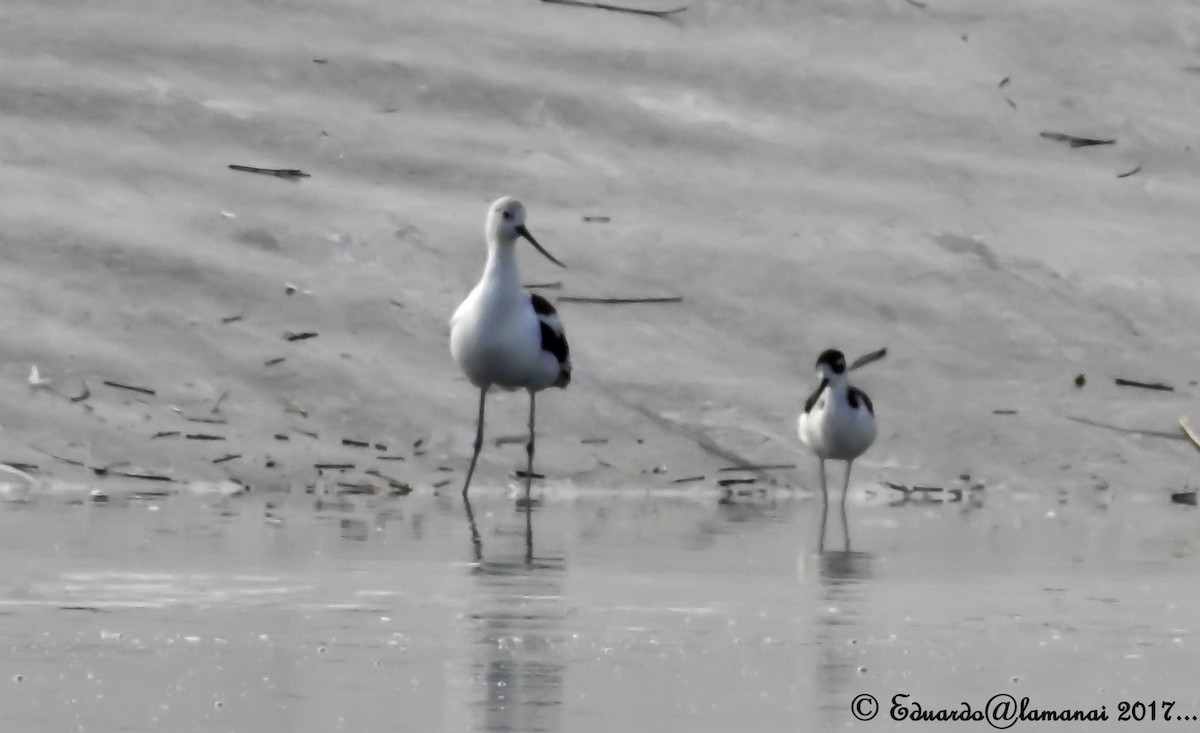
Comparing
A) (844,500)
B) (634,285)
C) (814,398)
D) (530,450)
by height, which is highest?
(634,285)

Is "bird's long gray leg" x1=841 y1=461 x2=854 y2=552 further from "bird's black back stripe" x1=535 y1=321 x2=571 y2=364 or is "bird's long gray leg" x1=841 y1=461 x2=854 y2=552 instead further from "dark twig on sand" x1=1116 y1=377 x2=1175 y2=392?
"dark twig on sand" x1=1116 y1=377 x2=1175 y2=392

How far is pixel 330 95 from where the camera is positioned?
56.3ft

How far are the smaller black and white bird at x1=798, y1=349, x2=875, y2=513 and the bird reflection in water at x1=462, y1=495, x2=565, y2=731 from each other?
9.82ft

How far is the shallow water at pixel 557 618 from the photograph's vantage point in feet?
17.7

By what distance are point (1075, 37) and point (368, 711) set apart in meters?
15.1

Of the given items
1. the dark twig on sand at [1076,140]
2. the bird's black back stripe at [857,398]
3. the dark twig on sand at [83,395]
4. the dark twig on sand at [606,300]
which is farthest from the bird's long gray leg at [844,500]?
the dark twig on sand at [1076,140]

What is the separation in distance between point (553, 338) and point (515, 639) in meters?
6.07

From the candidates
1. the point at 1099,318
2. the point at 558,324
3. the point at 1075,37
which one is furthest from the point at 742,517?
the point at 1075,37

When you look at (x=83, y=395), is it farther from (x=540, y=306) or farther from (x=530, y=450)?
(x=540, y=306)

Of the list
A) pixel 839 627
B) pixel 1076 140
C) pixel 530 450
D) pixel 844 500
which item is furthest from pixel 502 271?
pixel 1076 140

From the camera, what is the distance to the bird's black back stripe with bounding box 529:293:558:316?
12.6 metres

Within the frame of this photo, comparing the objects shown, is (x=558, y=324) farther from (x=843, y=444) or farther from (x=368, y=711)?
(x=368, y=711)

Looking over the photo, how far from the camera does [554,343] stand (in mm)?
12289

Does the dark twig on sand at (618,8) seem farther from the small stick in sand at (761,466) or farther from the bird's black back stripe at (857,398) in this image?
the small stick in sand at (761,466)
